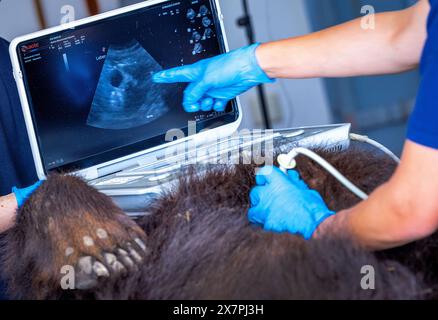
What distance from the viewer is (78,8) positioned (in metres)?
1.89

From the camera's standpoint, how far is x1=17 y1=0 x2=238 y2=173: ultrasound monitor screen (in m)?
1.10

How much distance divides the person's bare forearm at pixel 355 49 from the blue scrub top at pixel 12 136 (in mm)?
633

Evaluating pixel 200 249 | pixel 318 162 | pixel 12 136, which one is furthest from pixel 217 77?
pixel 12 136

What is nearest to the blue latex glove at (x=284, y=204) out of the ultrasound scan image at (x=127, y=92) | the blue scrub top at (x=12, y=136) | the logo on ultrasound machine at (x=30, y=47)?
the ultrasound scan image at (x=127, y=92)

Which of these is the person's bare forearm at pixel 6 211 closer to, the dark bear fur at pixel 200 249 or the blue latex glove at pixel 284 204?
the dark bear fur at pixel 200 249

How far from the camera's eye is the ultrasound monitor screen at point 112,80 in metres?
1.10

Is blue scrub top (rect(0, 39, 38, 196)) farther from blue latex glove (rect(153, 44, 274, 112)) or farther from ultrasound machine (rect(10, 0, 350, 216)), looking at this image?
blue latex glove (rect(153, 44, 274, 112))

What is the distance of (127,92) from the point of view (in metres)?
1.16

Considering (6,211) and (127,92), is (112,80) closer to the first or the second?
(127,92)

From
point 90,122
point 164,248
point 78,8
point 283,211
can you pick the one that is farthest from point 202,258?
point 78,8

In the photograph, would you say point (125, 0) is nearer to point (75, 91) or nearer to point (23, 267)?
point (75, 91)
